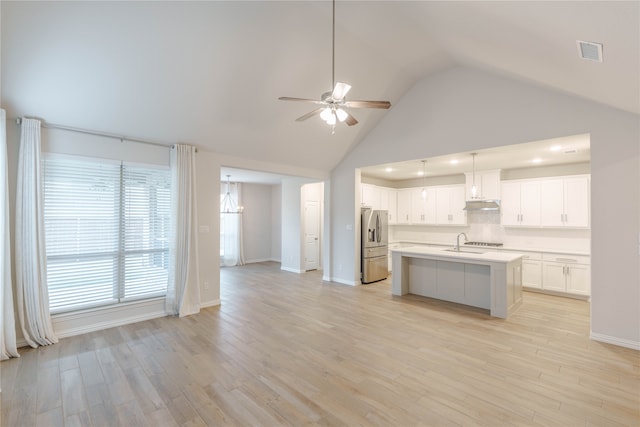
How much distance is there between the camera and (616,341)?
3484 millimetres

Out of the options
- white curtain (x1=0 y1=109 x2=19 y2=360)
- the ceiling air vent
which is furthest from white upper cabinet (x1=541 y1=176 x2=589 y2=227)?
white curtain (x1=0 y1=109 x2=19 y2=360)

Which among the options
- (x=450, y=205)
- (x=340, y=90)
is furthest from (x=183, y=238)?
(x=450, y=205)

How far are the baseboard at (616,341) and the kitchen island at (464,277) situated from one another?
0.99 meters

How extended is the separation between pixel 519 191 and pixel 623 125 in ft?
9.82

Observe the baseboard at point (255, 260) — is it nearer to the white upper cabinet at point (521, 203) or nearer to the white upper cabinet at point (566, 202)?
the white upper cabinet at point (521, 203)

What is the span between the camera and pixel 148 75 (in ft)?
11.3

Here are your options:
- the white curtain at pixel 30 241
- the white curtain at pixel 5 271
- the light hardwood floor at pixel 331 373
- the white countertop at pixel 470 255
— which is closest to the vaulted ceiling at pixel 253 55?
the white curtain at pixel 30 241

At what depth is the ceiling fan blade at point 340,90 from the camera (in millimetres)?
2689

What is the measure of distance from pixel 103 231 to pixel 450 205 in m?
7.17

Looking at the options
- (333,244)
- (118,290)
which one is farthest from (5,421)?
(333,244)

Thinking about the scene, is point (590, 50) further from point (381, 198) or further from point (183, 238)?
point (381, 198)

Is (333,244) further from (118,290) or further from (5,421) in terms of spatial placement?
(5,421)

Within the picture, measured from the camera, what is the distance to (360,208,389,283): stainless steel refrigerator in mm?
6664

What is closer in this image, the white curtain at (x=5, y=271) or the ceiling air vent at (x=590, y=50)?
the ceiling air vent at (x=590, y=50)
